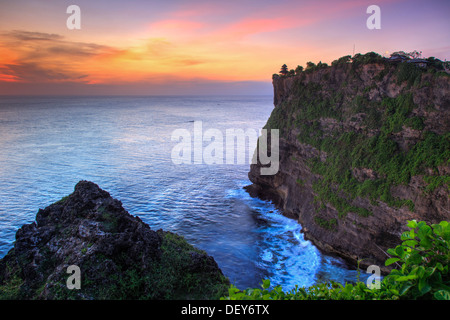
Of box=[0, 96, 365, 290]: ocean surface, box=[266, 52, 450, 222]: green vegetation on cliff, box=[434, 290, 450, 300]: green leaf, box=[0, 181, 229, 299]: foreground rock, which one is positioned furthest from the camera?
box=[0, 96, 365, 290]: ocean surface

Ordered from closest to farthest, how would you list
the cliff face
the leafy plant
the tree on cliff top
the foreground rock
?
the leafy plant → the foreground rock → the cliff face → the tree on cliff top

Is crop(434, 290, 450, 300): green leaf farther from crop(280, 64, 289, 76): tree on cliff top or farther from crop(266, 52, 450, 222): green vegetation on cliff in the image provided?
crop(280, 64, 289, 76): tree on cliff top

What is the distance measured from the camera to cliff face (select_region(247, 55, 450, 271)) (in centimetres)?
2023

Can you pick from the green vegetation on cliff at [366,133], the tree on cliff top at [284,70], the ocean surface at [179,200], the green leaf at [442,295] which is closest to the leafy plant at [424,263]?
the green leaf at [442,295]

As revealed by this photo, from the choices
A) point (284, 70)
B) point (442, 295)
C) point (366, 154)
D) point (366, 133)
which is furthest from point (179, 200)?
point (442, 295)

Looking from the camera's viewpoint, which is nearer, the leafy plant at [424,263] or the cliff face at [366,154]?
the leafy plant at [424,263]

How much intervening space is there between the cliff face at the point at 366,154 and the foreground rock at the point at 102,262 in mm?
12321

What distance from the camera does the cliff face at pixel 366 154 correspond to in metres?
20.2

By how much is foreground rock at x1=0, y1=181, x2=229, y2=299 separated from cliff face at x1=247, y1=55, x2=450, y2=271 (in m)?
12.3

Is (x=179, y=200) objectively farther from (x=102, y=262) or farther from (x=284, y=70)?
(x=102, y=262)

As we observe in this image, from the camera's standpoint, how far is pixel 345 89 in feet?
92.7

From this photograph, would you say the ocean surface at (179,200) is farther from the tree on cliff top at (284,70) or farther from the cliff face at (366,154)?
the tree on cliff top at (284,70)

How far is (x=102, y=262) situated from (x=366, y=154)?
2074cm

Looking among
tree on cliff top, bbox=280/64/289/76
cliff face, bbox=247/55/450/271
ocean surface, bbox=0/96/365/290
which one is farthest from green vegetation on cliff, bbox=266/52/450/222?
tree on cliff top, bbox=280/64/289/76
